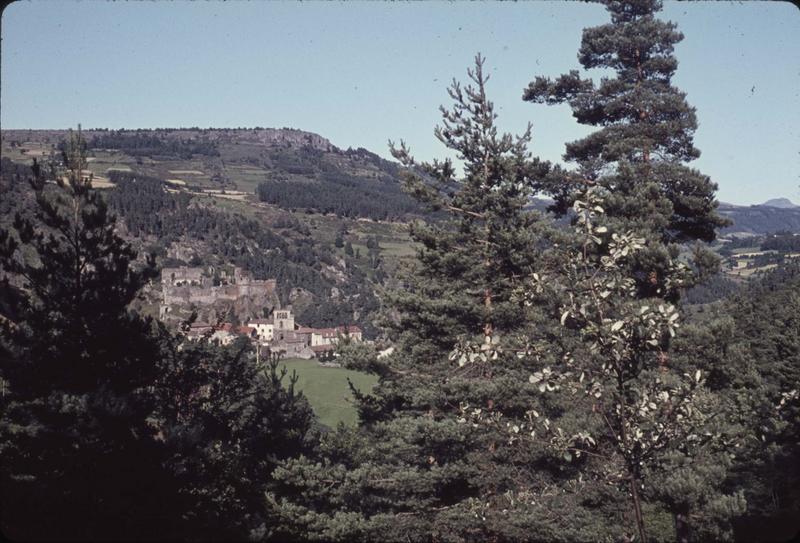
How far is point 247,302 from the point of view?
529ft

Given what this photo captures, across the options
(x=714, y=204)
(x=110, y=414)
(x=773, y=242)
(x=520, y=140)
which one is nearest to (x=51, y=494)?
(x=110, y=414)

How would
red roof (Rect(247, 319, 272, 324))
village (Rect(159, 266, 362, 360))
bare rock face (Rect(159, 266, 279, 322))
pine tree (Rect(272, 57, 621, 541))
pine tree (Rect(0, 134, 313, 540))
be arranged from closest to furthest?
pine tree (Rect(0, 134, 313, 540)) < pine tree (Rect(272, 57, 621, 541)) < village (Rect(159, 266, 362, 360)) < red roof (Rect(247, 319, 272, 324)) < bare rock face (Rect(159, 266, 279, 322))

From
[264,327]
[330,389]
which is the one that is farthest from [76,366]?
[264,327]

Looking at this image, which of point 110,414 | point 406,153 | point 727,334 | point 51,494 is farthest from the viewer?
point 406,153

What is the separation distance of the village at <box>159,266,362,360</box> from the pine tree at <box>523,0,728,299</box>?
330 feet

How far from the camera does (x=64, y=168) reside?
453 inches

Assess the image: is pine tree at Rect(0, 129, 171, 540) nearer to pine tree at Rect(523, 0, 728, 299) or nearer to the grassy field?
pine tree at Rect(523, 0, 728, 299)

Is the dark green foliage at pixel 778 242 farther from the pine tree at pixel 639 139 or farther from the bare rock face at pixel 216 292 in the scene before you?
the pine tree at pixel 639 139

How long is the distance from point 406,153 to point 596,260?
31.8 feet

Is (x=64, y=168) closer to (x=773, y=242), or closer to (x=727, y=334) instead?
(x=727, y=334)

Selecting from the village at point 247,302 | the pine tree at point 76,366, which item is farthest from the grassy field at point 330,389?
the pine tree at point 76,366

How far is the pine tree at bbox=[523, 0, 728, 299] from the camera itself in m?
13.2

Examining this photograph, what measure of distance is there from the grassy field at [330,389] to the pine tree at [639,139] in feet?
104

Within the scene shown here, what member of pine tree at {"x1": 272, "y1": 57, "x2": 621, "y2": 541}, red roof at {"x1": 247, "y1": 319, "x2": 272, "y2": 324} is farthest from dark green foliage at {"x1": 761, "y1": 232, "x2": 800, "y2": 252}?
pine tree at {"x1": 272, "y1": 57, "x2": 621, "y2": 541}
